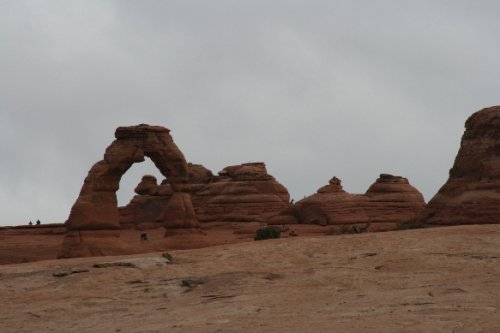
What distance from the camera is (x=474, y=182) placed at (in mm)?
26844

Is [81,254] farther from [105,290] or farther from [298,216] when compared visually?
[298,216]

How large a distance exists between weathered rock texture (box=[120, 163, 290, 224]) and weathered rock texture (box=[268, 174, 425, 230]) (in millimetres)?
5276

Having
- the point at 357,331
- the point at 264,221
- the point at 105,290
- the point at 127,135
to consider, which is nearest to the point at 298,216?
the point at 264,221

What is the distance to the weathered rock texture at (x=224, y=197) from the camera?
169 feet

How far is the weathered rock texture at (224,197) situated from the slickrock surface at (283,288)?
2879 cm

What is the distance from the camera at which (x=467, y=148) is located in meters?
27.8

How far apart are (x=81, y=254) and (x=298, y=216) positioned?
56.5 feet

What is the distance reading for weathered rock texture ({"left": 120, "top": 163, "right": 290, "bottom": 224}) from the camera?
169ft

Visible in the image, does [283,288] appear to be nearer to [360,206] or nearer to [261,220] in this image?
[360,206]

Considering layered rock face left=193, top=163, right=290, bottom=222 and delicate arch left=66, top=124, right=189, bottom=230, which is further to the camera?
layered rock face left=193, top=163, right=290, bottom=222

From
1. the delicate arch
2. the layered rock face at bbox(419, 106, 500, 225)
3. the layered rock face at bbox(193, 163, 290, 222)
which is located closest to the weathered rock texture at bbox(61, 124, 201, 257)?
the delicate arch

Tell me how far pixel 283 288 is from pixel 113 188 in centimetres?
1848

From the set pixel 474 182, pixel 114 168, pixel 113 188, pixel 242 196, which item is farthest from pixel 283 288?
pixel 242 196

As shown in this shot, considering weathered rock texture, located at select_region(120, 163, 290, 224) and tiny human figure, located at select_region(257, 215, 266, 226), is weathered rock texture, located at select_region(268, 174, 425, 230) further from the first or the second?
weathered rock texture, located at select_region(120, 163, 290, 224)
